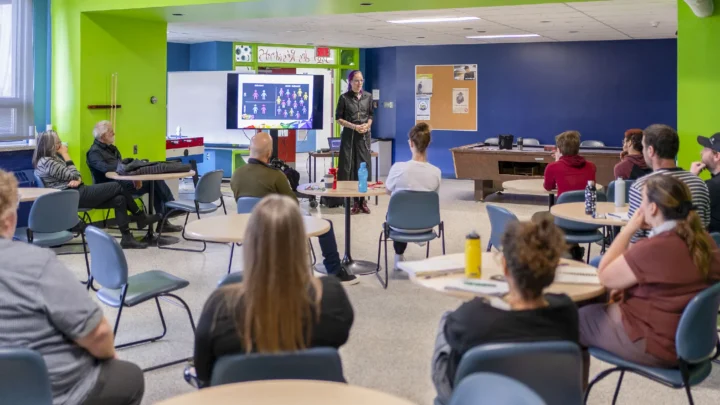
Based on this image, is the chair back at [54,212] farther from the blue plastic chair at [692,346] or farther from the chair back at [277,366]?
the blue plastic chair at [692,346]

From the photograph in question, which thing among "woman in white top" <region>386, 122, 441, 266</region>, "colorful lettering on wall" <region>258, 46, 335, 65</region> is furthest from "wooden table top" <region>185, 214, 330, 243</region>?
"colorful lettering on wall" <region>258, 46, 335, 65</region>

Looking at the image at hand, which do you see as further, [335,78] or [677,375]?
[335,78]

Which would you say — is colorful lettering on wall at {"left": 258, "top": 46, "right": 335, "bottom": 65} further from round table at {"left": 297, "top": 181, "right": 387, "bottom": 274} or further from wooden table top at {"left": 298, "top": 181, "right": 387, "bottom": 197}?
wooden table top at {"left": 298, "top": 181, "right": 387, "bottom": 197}

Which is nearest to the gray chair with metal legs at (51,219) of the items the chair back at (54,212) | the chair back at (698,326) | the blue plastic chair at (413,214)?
the chair back at (54,212)

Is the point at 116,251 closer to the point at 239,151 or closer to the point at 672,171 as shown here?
the point at 672,171

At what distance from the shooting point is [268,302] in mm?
2246

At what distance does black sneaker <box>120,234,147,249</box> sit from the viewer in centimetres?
748

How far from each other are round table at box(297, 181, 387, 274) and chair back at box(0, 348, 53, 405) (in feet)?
12.1

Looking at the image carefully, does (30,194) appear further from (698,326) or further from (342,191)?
(698,326)

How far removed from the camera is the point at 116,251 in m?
3.83

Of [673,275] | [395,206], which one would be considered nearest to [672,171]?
[673,275]

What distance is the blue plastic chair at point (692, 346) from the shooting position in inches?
112

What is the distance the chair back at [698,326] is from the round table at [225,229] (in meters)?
1.94

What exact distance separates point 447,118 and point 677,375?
38.4ft
